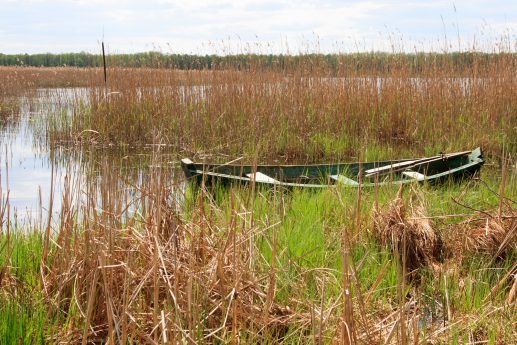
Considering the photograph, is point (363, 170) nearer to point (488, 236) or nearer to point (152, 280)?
point (488, 236)

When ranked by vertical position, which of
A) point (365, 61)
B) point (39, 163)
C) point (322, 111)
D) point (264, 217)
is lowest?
point (39, 163)

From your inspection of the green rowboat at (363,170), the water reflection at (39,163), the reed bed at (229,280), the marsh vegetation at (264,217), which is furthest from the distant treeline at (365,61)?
the reed bed at (229,280)

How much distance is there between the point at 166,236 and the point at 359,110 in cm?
599

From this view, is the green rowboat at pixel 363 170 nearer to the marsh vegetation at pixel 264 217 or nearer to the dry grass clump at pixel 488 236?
the marsh vegetation at pixel 264 217

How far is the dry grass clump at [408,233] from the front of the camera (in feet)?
12.3

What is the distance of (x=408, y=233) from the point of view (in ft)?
12.4

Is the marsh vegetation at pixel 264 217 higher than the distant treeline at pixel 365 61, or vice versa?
the distant treeline at pixel 365 61

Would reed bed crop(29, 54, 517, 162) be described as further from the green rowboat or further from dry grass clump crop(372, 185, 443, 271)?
dry grass clump crop(372, 185, 443, 271)

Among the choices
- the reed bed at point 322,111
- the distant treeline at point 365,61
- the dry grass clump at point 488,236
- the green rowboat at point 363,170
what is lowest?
the dry grass clump at point 488,236

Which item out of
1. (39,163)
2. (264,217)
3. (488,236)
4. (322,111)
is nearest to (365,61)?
(322,111)

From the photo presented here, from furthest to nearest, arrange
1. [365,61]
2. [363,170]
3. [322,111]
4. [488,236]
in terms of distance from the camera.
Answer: [365,61] < [322,111] < [363,170] < [488,236]

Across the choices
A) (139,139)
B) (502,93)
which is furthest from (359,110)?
(139,139)

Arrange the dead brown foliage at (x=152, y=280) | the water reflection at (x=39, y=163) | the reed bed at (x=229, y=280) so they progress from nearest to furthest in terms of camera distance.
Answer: the reed bed at (x=229, y=280) → the dead brown foliage at (x=152, y=280) → the water reflection at (x=39, y=163)

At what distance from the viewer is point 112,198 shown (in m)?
2.68
